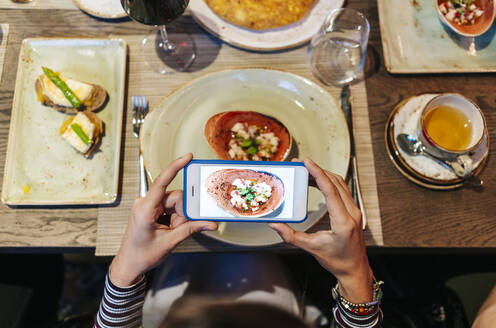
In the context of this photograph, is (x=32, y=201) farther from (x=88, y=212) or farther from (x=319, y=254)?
(x=319, y=254)

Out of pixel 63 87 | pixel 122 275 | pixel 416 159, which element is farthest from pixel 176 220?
pixel 416 159

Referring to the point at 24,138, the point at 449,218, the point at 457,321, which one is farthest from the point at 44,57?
the point at 457,321

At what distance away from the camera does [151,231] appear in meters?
0.85

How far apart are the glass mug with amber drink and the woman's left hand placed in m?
0.69

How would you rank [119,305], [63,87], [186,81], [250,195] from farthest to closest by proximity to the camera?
1. [186,81]
2. [63,87]
3. [119,305]
4. [250,195]

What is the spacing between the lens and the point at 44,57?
114 centimetres

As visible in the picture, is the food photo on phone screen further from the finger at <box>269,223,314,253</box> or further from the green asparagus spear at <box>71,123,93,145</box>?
the green asparagus spear at <box>71,123,93,145</box>

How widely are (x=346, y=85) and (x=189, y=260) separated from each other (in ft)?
2.69

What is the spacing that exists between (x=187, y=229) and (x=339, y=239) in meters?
0.36

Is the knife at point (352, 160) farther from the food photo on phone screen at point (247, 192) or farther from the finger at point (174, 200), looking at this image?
the finger at point (174, 200)

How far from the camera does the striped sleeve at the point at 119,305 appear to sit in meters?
0.93

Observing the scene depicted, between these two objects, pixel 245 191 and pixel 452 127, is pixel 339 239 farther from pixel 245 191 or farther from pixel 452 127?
pixel 452 127

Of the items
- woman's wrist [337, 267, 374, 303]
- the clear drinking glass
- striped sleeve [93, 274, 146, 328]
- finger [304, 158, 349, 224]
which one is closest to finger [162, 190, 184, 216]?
striped sleeve [93, 274, 146, 328]

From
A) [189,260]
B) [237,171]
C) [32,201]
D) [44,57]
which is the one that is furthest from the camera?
[189,260]
